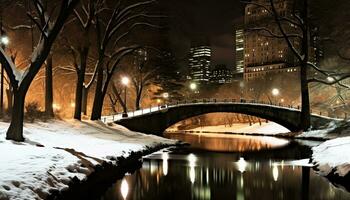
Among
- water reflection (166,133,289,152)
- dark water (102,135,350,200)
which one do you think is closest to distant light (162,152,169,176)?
dark water (102,135,350,200)

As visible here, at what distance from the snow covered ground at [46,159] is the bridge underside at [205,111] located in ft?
59.2

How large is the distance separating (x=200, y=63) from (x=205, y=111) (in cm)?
8518

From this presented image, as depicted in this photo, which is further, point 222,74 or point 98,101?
Result: point 222,74

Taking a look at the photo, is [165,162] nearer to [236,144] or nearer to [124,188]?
[124,188]

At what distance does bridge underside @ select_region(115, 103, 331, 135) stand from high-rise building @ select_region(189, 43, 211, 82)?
216 ft

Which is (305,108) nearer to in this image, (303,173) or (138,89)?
(138,89)

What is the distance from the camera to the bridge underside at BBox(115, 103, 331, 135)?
49.7m

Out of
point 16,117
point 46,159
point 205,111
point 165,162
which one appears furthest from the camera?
point 205,111

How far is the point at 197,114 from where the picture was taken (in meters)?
A: 60.6

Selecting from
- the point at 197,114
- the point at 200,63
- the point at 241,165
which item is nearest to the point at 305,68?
the point at 197,114

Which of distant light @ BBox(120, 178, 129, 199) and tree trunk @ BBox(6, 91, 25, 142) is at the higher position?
tree trunk @ BBox(6, 91, 25, 142)

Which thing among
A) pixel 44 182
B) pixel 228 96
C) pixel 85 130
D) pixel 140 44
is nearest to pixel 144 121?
pixel 140 44

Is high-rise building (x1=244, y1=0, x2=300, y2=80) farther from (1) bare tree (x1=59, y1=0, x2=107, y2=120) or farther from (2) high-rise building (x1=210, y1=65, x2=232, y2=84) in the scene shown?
(1) bare tree (x1=59, y1=0, x2=107, y2=120)

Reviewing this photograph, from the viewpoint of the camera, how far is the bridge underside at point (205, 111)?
49656 mm
